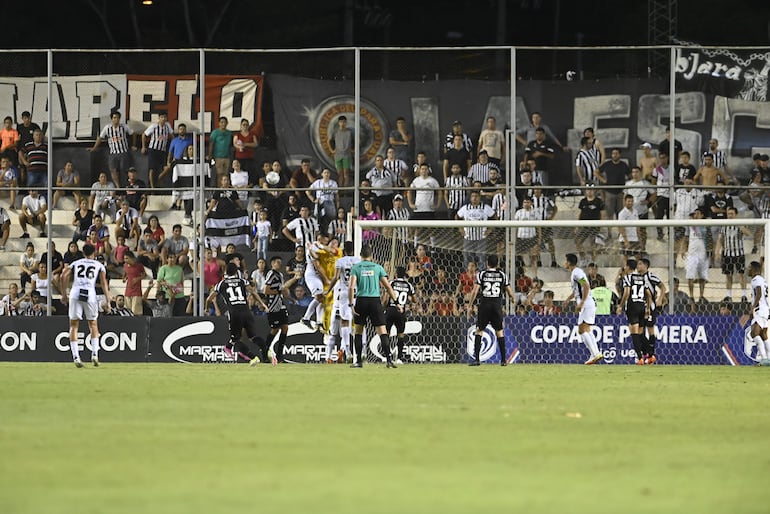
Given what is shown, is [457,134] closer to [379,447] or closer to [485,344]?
[485,344]

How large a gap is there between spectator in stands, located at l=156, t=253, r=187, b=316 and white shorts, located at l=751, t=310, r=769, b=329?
1178 centimetres

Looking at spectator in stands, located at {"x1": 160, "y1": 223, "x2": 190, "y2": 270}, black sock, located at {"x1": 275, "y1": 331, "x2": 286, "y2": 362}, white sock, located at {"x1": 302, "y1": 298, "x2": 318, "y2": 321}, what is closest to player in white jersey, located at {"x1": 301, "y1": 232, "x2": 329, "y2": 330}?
white sock, located at {"x1": 302, "y1": 298, "x2": 318, "y2": 321}

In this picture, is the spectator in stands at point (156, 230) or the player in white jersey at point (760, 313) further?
the spectator in stands at point (156, 230)

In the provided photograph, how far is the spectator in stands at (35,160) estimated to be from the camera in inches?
1214

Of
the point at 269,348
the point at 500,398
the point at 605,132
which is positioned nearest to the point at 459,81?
the point at 605,132

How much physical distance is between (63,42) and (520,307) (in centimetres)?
2887

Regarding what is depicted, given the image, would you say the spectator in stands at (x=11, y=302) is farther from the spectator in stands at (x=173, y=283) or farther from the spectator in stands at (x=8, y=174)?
the spectator in stands at (x=173, y=283)

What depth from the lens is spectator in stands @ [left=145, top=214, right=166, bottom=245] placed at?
→ 30.3 metres

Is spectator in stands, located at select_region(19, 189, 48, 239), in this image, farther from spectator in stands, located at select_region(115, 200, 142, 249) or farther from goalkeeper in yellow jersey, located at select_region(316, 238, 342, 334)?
goalkeeper in yellow jersey, located at select_region(316, 238, 342, 334)

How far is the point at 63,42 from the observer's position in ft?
169

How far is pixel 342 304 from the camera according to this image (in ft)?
86.1

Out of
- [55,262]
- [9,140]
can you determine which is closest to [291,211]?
[55,262]

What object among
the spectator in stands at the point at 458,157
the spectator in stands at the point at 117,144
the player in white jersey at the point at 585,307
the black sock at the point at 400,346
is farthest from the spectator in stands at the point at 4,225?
the player in white jersey at the point at 585,307

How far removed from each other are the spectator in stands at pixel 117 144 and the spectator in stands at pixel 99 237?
982mm
